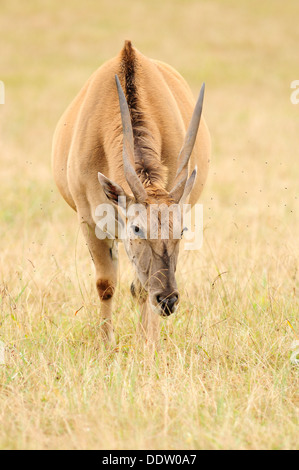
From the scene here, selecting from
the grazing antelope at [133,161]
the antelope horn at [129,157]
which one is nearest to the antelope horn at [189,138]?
the grazing antelope at [133,161]

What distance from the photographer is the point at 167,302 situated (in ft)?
14.5

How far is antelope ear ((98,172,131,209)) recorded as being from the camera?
464 cm

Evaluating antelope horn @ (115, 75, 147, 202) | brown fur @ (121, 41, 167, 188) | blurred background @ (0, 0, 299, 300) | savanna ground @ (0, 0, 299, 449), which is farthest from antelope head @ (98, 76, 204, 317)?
blurred background @ (0, 0, 299, 300)

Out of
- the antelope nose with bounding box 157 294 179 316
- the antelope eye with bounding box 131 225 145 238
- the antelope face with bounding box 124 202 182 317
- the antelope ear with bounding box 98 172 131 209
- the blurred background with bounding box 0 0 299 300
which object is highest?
the blurred background with bounding box 0 0 299 300

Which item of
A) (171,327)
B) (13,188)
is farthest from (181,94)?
(13,188)

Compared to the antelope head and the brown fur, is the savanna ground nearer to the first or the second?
the antelope head

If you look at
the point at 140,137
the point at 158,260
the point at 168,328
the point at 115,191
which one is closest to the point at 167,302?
the point at 158,260

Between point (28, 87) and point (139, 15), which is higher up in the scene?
point (139, 15)

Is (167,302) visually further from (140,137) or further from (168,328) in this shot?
(140,137)

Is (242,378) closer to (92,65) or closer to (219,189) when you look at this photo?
(219,189)

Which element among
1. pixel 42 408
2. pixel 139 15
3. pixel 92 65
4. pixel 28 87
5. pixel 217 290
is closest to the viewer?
pixel 42 408

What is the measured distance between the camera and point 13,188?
400 inches

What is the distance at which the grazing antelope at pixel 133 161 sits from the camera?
452cm

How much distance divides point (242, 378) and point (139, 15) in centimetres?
3265
